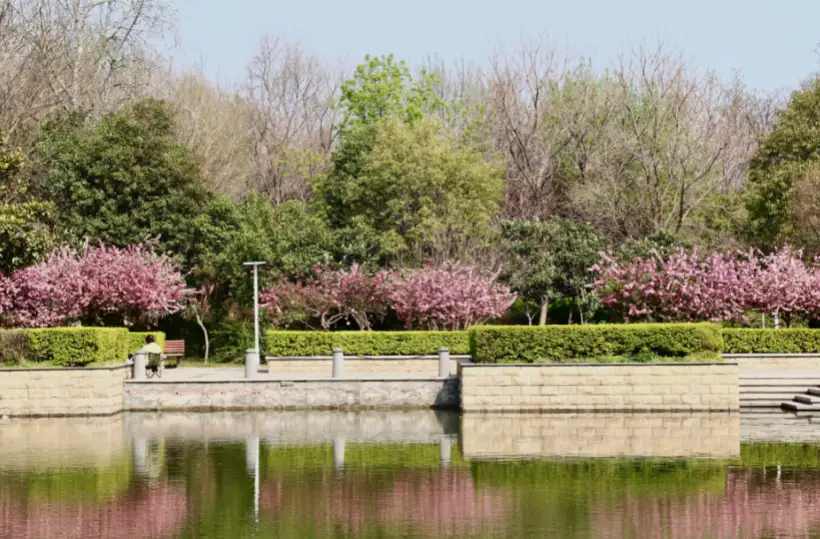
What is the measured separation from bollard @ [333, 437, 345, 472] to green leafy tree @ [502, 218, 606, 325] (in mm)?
20858

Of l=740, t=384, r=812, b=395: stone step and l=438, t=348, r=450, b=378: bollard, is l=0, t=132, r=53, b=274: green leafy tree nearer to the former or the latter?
l=438, t=348, r=450, b=378: bollard

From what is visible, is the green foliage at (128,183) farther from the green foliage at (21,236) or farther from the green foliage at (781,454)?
the green foliage at (781,454)

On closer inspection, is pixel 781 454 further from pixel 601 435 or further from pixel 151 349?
pixel 151 349

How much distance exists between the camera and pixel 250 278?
4256cm

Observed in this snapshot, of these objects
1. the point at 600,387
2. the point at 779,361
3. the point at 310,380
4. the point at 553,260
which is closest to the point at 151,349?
the point at 310,380

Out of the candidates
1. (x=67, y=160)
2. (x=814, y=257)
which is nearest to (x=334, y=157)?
(x=67, y=160)

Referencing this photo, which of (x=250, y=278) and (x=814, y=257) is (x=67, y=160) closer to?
(x=250, y=278)

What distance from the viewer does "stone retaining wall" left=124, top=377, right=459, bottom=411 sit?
2833 cm

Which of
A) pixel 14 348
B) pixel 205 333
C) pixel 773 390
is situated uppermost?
pixel 205 333

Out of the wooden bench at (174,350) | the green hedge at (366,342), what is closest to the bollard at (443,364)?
the green hedge at (366,342)

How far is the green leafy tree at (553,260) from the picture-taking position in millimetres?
42094

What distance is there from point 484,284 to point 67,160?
1634 centimetres

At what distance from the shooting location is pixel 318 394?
93.2 ft

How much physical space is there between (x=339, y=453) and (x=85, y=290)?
21.6 meters
